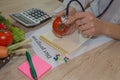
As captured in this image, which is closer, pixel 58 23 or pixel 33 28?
pixel 58 23

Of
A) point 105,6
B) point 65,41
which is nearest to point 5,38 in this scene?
point 65,41

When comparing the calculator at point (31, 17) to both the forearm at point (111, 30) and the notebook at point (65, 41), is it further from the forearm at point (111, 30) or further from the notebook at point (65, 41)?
the forearm at point (111, 30)

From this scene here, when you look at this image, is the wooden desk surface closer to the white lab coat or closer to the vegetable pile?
the vegetable pile

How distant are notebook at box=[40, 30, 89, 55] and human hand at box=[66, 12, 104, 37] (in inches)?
1.6

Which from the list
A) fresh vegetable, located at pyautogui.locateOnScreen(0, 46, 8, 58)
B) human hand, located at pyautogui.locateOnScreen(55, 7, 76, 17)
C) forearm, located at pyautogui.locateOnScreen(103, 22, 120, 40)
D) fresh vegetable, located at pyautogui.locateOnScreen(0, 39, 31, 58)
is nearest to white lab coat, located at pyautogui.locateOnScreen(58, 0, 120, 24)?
human hand, located at pyautogui.locateOnScreen(55, 7, 76, 17)

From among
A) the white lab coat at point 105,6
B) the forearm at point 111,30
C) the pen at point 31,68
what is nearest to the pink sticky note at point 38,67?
the pen at point 31,68

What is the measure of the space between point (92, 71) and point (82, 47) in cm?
15

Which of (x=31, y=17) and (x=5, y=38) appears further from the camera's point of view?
(x=31, y=17)

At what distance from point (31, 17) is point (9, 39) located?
0.88 ft

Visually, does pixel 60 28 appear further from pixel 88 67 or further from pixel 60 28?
pixel 88 67

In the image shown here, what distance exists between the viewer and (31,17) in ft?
3.24

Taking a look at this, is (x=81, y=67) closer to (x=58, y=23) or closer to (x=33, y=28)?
(x=58, y=23)

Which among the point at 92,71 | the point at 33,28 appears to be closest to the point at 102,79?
the point at 92,71

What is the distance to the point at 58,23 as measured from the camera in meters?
0.86
